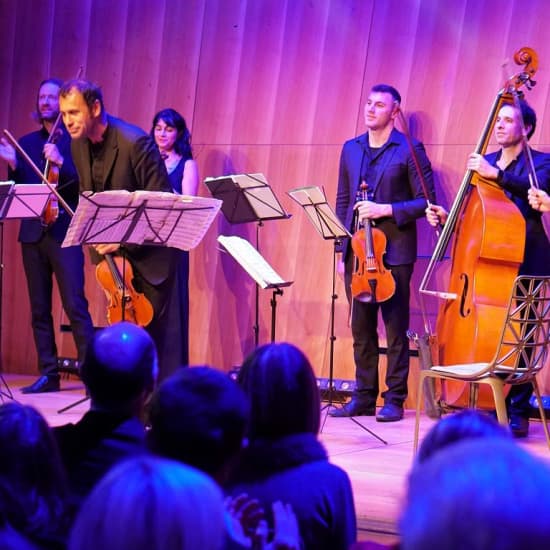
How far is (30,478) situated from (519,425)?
387 cm

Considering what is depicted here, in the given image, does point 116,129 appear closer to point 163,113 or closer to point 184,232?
point 184,232

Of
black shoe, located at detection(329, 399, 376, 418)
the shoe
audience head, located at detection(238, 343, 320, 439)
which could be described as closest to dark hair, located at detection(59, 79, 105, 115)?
black shoe, located at detection(329, 399, 376, 418)

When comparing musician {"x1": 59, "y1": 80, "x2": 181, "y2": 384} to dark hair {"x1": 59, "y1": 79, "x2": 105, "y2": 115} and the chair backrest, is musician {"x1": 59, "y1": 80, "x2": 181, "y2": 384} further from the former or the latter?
the chair backrest

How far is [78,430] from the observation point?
7.57 ft

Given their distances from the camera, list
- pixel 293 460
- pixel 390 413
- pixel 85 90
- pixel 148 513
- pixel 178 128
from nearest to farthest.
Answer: pixel 148 513, pixel 293 460, pixel 85 90, pixel 390 413, pixel 178 128

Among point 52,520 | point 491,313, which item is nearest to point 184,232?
point 491,313

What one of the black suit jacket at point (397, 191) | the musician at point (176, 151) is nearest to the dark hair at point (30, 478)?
the black suit jacket at point (397, 191)

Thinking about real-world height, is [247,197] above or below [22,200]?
above

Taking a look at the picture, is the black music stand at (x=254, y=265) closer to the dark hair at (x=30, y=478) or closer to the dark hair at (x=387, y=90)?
the dark hair at (x=387, y=90)

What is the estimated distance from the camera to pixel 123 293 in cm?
496

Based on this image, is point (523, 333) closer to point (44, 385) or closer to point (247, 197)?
point (247, 197)

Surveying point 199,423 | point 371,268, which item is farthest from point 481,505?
point 371,268

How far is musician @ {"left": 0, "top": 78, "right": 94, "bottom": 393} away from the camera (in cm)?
619

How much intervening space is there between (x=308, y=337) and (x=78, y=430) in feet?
14.2
